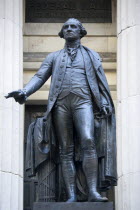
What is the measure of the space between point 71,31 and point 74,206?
2710 millimetres

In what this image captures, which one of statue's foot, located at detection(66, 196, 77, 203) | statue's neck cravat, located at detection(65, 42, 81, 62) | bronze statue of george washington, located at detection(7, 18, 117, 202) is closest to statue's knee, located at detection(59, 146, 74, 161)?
bronze statue of george washington, located at detection(7, 18, 117, 202)

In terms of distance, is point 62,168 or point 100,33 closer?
point 62,168

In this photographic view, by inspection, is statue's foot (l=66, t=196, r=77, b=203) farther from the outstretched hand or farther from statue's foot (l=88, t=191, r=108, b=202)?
the outstretched hand

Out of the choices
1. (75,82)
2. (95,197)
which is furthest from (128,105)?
(95,197)

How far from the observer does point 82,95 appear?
15133mm

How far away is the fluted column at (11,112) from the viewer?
21969mm

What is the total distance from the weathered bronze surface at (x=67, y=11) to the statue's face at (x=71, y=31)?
925 centimetres

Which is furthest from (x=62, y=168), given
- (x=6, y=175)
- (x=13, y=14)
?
(x=13, y=14)

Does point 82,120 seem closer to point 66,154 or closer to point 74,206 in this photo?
point 66,154

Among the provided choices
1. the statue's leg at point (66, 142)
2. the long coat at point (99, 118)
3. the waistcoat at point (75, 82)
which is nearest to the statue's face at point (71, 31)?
the long coat at point (99, 118)

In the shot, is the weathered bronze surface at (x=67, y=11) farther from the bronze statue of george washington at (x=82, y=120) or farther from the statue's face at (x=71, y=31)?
the bronze statue of george washington at (x=82, y=120)

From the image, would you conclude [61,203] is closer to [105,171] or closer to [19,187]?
[105,171]

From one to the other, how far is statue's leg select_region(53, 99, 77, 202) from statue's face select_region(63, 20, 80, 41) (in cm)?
112

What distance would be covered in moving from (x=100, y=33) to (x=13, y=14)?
2.52 metres
